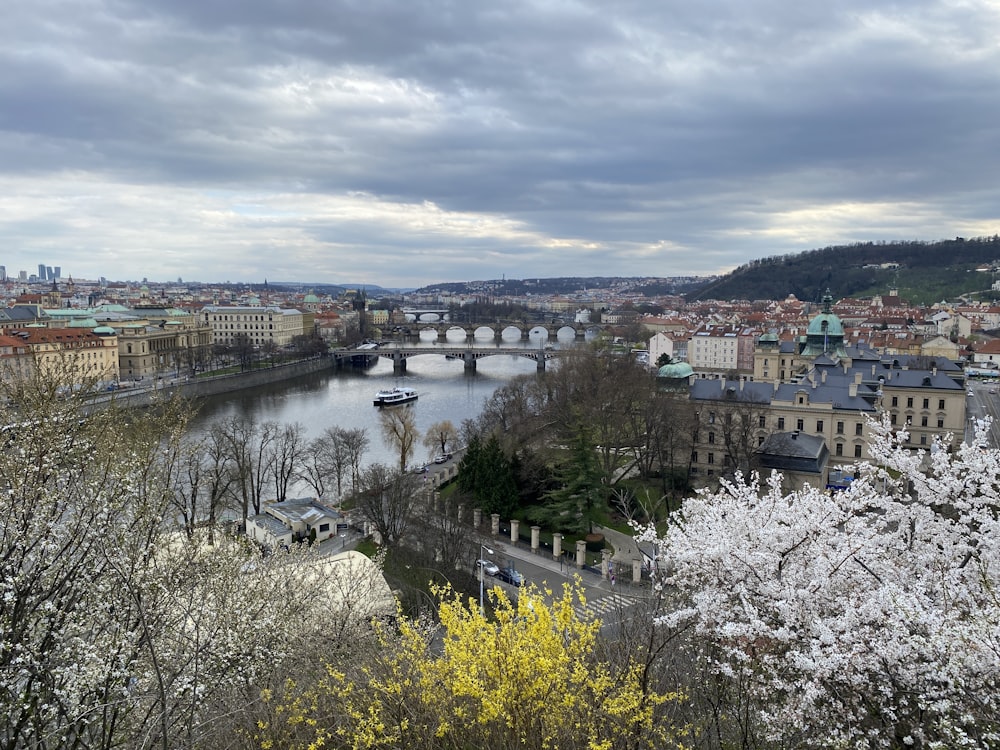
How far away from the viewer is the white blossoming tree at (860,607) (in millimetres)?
4328

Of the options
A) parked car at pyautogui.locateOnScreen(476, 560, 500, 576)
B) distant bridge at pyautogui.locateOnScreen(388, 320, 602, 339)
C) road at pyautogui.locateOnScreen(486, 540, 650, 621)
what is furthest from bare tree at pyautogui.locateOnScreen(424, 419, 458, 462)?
distant bridge at pyautogui.locateOnScreen(388, 320, 602, 339)

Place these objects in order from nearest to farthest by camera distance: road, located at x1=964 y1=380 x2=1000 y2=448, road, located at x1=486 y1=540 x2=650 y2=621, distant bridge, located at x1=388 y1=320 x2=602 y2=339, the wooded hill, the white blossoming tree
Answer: the white blossoming tree, road, located at x1=486 y1=540 x2=650 y2=621, road, located at x1=964 y1=380 x2=1000 y2=448, distant bridge, located at x1=388 y1=320 x2=602 y2=339, the wooded hill

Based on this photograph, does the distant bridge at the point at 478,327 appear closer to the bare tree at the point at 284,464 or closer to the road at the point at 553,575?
the bare tree at the point at 284,464

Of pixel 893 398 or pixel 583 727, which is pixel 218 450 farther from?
pixel 893 398

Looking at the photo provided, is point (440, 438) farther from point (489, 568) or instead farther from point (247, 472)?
point (489, 568)

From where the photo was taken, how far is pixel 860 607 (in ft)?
17.1

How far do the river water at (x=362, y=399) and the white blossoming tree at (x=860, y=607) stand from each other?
20474 mm

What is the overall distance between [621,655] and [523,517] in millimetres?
11833

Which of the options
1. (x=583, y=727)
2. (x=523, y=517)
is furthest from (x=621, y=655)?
(x=523, y=517)

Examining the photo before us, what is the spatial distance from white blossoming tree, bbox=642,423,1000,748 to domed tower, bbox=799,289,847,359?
31253 millimetres

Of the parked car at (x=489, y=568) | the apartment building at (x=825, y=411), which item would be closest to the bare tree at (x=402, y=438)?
the parked car at (x=489, y=568)

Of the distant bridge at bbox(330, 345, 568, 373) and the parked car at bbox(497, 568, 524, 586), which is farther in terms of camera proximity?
the distant bridge at bbox(330, 345, 568, 373)

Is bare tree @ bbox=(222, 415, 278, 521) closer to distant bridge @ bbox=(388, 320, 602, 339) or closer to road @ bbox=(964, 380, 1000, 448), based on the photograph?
road @ bbox=(964, 380, 1000, 448)

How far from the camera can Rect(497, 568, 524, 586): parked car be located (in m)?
14.1
